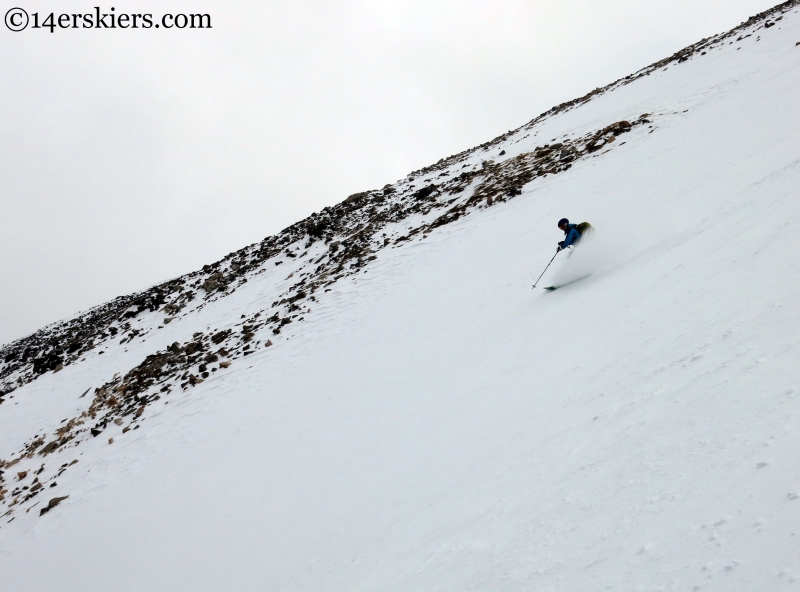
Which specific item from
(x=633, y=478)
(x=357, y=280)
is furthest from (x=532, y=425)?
(x=357, y=280)

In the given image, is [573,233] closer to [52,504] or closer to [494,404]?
[494,404]

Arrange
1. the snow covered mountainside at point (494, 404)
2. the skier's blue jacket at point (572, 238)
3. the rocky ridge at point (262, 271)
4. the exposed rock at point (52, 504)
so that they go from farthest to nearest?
the rocky ridge at point (262, 271), the exposed rock at point (52, 504), the skier's blue jacket at point (572, 238), the snow covered mountainside at point (494, 404)

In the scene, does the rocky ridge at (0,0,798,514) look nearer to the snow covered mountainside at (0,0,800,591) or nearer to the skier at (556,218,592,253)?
the snow covered mountainside at (0,0,800,591)

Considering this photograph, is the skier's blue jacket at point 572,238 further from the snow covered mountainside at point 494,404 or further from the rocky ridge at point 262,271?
the rocky ridge at point 262,271

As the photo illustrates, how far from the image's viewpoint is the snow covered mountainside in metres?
3.04

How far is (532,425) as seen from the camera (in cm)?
492

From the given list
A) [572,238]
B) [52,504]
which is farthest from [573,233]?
[52,504]

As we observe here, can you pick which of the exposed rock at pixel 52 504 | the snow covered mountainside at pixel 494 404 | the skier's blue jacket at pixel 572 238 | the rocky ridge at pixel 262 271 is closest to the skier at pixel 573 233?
the skier's blue jacket at pixel 572 238

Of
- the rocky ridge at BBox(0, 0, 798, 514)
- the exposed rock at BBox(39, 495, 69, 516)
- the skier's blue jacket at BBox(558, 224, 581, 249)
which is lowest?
the exposed rock at BBox(39, 495, 69, 516)

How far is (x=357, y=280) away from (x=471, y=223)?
5.44 meters

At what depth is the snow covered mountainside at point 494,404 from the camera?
3.04m

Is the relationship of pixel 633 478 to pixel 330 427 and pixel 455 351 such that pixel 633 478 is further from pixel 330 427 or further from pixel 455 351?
pixel 330 427

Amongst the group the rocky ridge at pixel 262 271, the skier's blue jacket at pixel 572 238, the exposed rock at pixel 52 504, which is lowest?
the exposed rock at pixel 52 504

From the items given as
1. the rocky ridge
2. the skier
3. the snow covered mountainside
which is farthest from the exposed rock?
the skier
